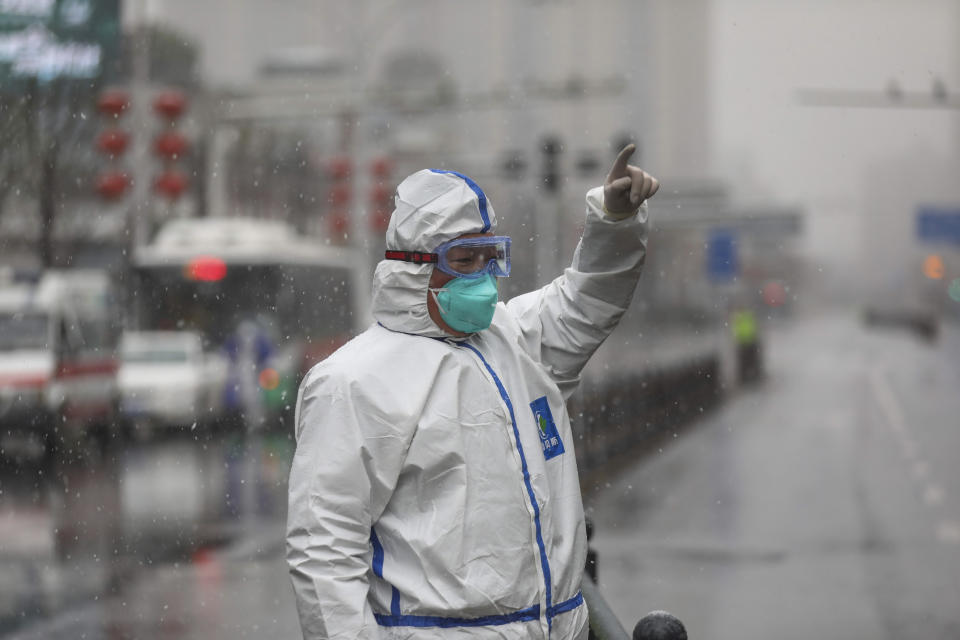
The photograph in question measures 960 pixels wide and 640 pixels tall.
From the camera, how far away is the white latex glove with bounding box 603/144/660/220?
2.65 metres

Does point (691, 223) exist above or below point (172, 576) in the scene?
above

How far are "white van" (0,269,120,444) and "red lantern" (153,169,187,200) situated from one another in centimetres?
193

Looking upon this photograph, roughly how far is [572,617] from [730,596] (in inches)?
212

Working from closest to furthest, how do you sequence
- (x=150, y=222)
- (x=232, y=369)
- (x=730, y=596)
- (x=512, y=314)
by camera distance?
(x=512, y=314) → (x=730, y=596) → (x=232, y=369) → (x=150, y=222)

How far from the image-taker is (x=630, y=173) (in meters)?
2.66

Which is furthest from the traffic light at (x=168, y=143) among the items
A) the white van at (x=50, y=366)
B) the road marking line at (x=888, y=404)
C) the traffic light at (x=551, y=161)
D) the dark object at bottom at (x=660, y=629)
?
the dark object at bottom at (x=660, y=629)

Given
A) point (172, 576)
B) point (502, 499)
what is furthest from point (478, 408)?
point (172, 576)

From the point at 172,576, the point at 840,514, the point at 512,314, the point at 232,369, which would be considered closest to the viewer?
the point at 512,314

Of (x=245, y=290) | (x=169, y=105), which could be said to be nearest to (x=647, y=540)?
(x=169, y=105)

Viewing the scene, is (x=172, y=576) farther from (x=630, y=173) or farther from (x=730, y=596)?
(x=630, y=173)

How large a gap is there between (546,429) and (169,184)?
583 inches

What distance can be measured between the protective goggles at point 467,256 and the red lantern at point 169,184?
48.2 feet

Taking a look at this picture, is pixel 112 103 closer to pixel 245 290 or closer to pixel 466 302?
pixel 245 290

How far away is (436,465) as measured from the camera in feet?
7.97
